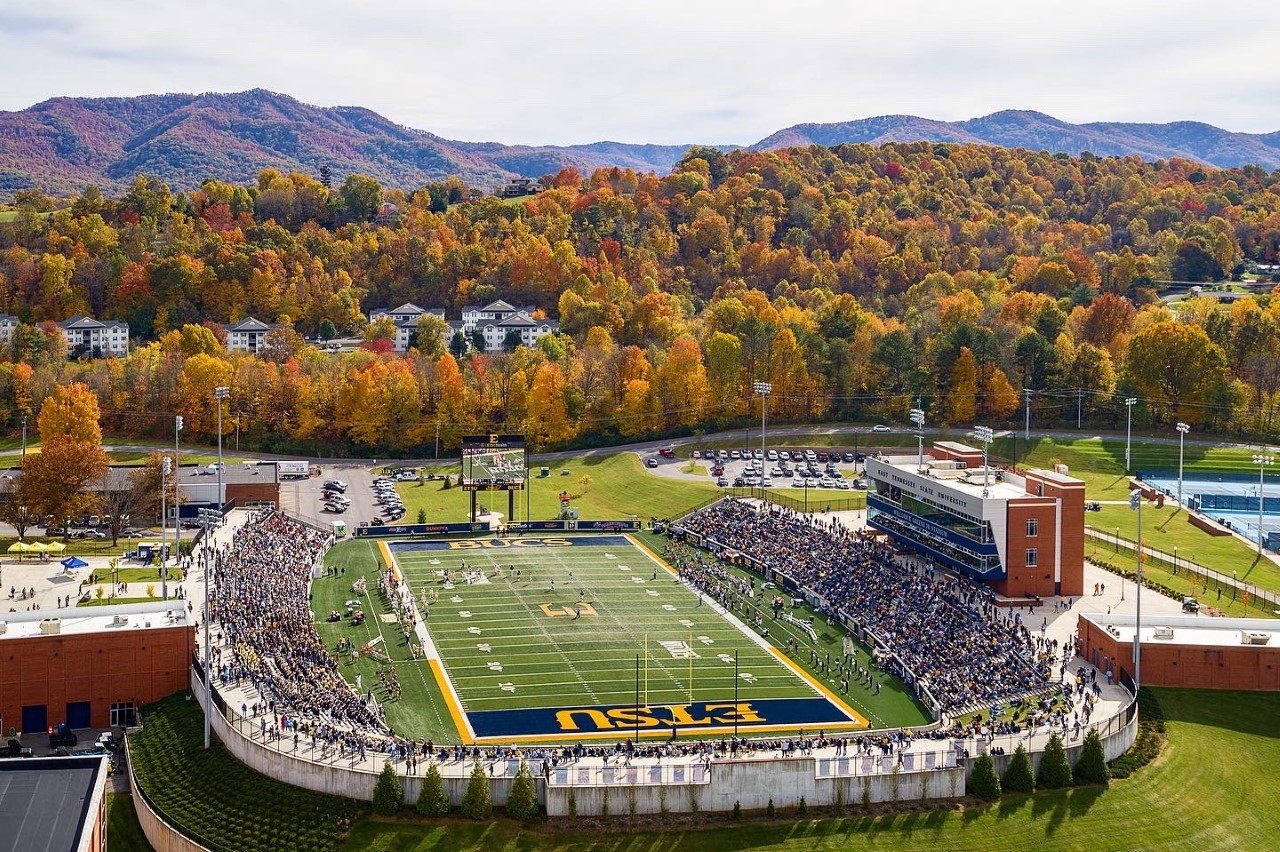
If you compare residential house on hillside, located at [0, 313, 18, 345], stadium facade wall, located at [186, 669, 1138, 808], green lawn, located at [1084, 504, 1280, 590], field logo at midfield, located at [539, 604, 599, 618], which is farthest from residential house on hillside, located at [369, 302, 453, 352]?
stadium facade wall, located at [186, 669, 1138, 808]

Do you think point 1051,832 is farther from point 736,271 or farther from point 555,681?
point 736,271

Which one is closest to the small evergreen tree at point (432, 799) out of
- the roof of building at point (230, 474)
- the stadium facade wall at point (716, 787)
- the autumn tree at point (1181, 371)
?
the stadium facade wall at point (716, 787)

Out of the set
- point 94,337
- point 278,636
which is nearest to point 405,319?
→ point 94,337

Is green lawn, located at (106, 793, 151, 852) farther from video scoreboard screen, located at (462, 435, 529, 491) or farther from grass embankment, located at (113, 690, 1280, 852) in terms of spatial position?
video scoreboard screen, located at (462, 435, 529, 491)

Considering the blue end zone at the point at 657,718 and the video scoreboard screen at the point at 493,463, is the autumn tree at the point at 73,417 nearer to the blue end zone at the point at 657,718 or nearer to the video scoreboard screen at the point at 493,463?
the video scoreboard screen at the point at 493,463

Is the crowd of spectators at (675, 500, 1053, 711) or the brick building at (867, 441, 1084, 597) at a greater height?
the brick building at (867, 441, 1084, 597)

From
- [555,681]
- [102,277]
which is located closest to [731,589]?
[555,681]
